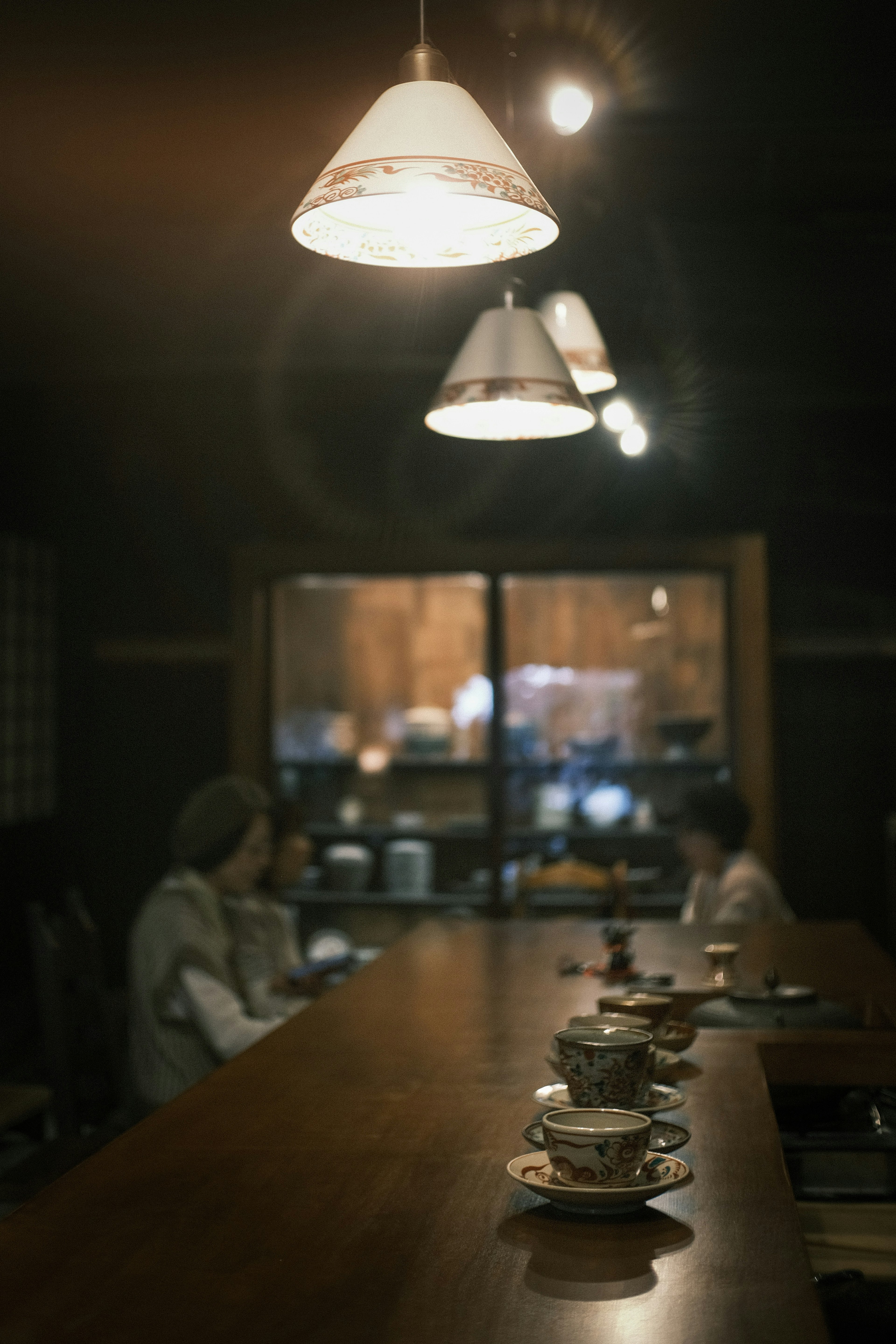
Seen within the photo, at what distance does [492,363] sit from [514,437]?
0.21 meters

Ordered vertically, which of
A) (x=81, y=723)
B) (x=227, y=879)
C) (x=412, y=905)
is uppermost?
(x=81, y=723)

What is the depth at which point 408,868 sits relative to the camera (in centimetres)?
572

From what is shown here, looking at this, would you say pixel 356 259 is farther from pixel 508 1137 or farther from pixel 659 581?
pixel 659 581

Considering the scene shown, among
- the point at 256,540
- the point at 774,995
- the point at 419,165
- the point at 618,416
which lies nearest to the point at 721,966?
the point at 774,995

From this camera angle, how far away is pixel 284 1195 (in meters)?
1.34

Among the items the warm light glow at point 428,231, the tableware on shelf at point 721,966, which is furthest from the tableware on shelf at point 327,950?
the warm light glow at point 428,231

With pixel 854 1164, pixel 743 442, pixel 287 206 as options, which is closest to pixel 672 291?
pixel 743 442

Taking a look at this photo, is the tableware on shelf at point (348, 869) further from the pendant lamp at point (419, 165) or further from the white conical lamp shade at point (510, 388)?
the pendant lamp at point (419, 165)

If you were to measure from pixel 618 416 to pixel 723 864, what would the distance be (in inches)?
60.3

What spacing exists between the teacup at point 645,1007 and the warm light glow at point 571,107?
84.5 inches

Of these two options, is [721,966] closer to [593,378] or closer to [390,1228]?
[593,378]

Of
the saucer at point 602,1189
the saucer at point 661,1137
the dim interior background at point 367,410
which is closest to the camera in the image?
the saucer at point 602,1189

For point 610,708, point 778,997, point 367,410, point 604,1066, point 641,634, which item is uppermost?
point 367,410

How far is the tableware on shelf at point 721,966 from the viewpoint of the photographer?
2561 millimetres
